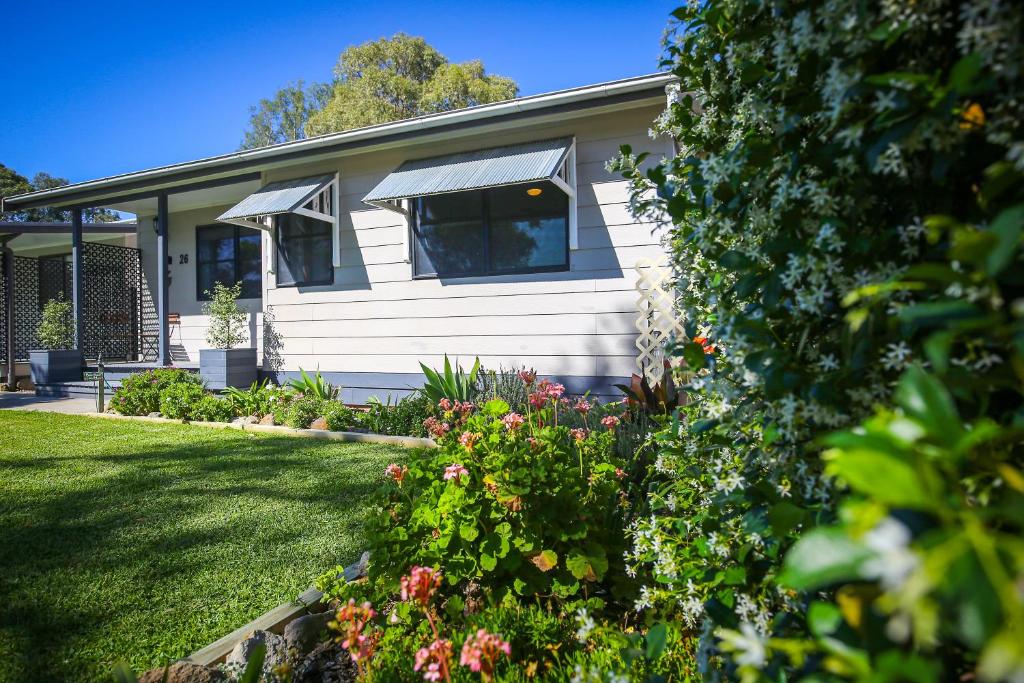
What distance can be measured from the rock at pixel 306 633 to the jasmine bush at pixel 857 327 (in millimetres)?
1277

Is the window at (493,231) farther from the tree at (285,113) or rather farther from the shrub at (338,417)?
the tree at (285,113)

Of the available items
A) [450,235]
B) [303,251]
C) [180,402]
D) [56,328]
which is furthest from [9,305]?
[450,235]

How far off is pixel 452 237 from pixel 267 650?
18.2 feet

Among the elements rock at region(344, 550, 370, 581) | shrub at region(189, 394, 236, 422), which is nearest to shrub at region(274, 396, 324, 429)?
shrub at region(189, 394, 236, 422)

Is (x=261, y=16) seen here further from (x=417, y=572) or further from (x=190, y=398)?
(x=417, y=572)

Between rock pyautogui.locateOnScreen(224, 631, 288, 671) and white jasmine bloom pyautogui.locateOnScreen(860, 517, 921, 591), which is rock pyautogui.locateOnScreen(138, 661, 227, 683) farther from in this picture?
white jasmine bloom pyautogui.locateOnScreen(860, 517, 921, 591)

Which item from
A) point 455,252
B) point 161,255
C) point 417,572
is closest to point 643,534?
point 417,572

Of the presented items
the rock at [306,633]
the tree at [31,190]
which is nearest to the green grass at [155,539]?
the rock at [306,633]

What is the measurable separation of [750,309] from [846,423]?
296 millimetres

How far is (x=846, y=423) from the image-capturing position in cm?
92

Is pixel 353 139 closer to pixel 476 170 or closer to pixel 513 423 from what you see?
pixel 476 170

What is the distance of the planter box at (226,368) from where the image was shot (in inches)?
317

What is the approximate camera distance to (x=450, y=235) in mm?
6891

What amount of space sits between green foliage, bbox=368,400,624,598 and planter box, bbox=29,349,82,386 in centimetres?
1078
